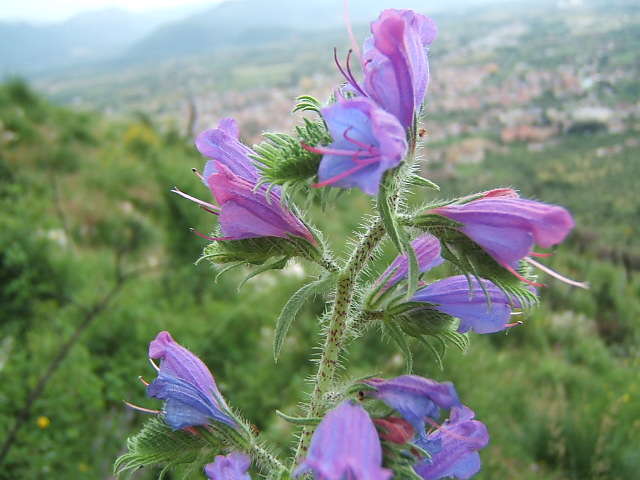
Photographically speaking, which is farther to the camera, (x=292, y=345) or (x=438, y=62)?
(x=438, y=62)

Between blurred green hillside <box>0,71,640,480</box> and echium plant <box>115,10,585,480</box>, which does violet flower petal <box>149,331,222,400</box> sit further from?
blurred green hillside <box>0,71,640,480</box>

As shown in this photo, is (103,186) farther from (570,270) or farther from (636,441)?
(570,270)

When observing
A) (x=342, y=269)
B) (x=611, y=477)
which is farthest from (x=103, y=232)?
(x=342, y=269)

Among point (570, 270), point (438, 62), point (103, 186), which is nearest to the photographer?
point (103, 186)

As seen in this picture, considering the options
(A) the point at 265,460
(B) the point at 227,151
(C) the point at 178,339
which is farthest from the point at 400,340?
(C) the point at 178,339

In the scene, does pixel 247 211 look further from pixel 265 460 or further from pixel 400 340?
pixel 265 460

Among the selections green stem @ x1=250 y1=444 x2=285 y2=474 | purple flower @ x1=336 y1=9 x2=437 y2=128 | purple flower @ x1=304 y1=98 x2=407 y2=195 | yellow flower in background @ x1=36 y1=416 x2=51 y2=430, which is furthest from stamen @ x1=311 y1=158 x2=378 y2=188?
yellow flower in background @ x1=36 y1=416 x2=51 y2=430

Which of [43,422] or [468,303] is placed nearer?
[468,303]
